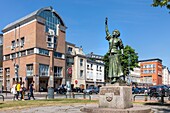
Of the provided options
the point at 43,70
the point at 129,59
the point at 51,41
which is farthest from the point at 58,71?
the point at 129,59

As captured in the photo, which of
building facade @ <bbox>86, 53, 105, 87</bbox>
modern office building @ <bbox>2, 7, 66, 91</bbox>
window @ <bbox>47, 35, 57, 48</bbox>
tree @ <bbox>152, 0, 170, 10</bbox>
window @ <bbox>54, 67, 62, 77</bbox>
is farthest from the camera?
building facade @ <bbox>86, 53, 105, 87</bbox>

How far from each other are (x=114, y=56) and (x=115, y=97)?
239 centimetres

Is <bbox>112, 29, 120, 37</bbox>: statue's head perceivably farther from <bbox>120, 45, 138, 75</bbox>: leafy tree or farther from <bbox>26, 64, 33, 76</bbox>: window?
<bbox>26, 64, 33, 76</bbox>: window

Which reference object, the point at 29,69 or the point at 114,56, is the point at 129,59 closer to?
the point at 29,69

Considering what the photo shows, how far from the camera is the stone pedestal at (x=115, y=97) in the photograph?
12055 mm

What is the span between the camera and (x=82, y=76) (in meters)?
72.4

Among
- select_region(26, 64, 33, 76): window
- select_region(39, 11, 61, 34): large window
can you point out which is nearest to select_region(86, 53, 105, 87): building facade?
select_region(39, 11, 61, 34): large window

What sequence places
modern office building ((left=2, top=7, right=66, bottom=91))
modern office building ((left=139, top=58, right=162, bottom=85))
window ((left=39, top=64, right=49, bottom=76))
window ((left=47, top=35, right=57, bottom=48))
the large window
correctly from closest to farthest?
modern office building ((left=2, top=7, right=66, bottom=91)) < window ((left=39, top=64, right=49, bottom=76)) < the large window < window ((left=47, top=35, right=57, bottom=48)) < modern office building ((left=139, top=58, right=162, bottom=85))

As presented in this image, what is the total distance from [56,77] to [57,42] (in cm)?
903

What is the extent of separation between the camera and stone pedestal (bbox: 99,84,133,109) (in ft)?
39.5

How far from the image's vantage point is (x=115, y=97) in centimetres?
1218

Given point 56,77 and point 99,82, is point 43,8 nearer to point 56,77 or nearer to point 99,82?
point 56,77

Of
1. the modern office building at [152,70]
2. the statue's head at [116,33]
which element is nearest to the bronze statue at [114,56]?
the statue's head at [116,33]

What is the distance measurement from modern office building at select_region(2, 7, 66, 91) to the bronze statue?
41.1 meters
